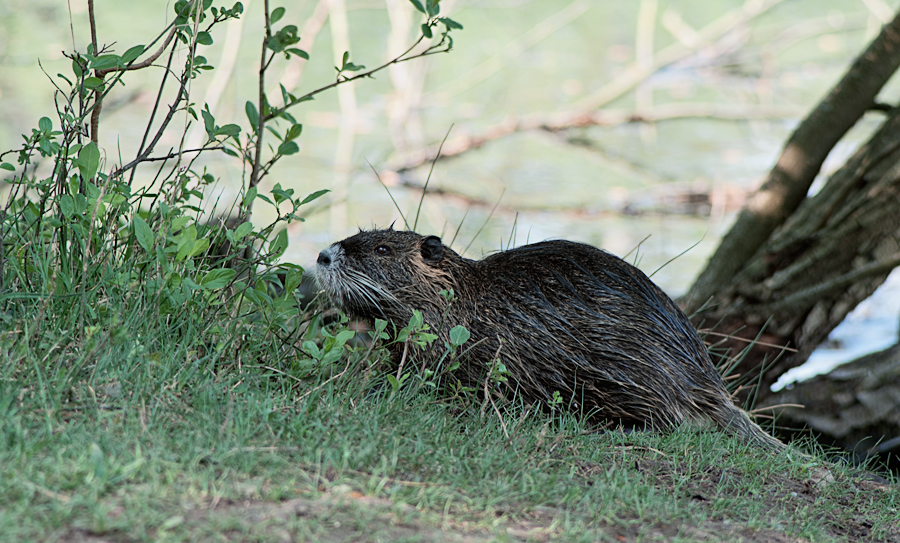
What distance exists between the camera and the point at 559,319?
9.69ft

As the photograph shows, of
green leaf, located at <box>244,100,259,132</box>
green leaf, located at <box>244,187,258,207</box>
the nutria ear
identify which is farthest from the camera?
the nutria ear

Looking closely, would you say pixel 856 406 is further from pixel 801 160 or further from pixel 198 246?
pixel 198 246

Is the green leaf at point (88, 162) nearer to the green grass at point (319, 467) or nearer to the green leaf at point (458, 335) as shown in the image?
the green grass at point (319, 467)

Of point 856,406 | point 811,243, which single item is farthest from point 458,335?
point 811,243

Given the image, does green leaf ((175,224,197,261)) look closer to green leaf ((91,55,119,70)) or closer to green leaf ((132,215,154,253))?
green leaf ((132,215,154,253))

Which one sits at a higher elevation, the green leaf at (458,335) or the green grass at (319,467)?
the green leaf at (458,335)

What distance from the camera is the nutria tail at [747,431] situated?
2.85 m

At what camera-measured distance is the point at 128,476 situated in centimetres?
168

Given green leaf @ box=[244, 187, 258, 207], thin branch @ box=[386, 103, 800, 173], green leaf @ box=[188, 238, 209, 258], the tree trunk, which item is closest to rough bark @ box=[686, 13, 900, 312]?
the tree trunk

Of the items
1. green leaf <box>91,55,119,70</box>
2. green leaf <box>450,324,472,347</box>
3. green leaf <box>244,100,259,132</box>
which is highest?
green leaf <box>91,55,119,70</box>

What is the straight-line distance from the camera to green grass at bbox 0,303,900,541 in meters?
1.64

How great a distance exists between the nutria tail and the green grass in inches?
6.9

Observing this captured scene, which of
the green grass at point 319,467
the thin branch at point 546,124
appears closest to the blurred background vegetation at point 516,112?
the thin branch at point 546,124

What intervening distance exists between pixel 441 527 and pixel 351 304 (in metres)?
1.39
